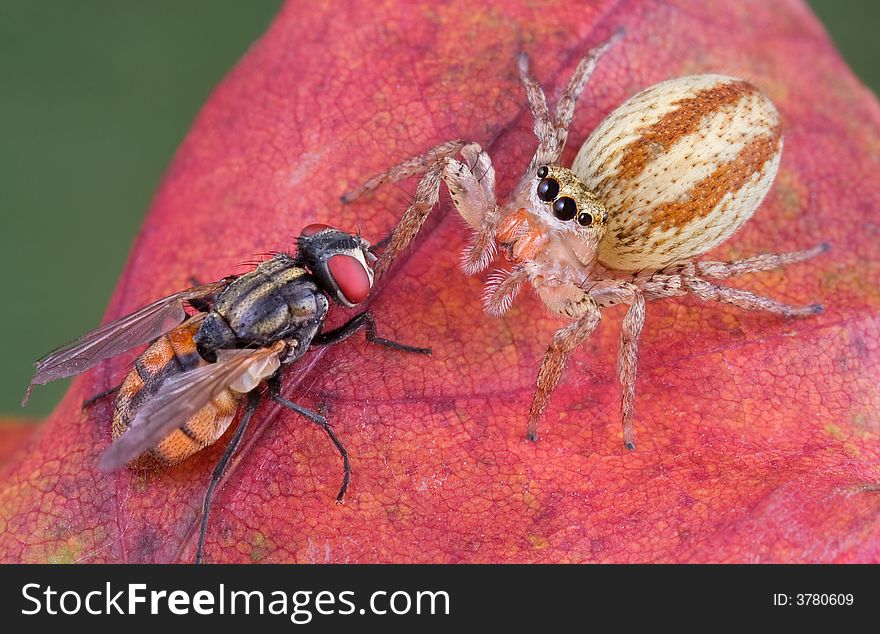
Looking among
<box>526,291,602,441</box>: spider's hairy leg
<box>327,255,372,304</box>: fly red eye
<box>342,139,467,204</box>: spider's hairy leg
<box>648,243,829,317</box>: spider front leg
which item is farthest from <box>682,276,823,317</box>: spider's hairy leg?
<box>327,255,372,304</box>: fly red eye

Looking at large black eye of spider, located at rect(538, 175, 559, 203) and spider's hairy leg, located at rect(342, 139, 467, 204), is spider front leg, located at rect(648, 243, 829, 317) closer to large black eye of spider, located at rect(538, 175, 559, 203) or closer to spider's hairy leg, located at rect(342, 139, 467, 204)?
large black eye of spider, located at rect(538, 175, 559, 203)

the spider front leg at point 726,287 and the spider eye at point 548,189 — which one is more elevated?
the spider eye at point 548,189

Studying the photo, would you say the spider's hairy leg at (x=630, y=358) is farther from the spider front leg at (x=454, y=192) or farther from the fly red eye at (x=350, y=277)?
the fly red eye at (x=350, y=277)

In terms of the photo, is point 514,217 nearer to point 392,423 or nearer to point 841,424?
point 392,423

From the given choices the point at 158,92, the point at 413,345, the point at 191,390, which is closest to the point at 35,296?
the point at 158,92

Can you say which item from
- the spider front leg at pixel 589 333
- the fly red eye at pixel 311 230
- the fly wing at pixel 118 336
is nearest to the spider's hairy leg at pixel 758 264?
the spider front leg at pixel 589 333
